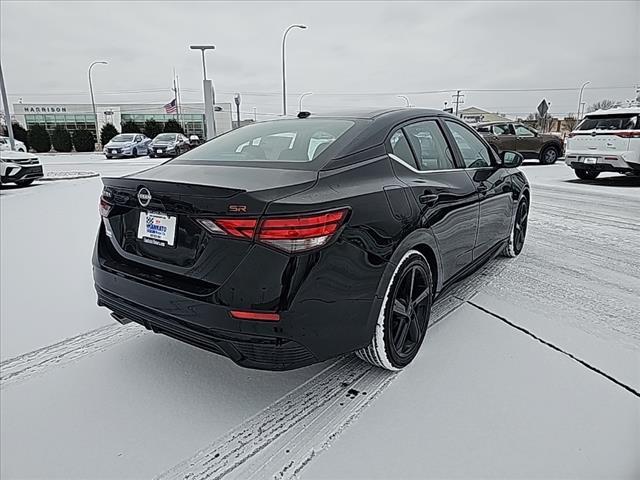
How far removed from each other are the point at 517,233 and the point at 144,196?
3610 millimetres

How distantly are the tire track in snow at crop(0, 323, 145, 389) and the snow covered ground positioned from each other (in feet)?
0.04

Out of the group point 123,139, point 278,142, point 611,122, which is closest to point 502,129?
point 611,122

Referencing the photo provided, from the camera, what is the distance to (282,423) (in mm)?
2023

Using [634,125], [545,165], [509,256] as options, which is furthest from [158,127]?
[509,256]

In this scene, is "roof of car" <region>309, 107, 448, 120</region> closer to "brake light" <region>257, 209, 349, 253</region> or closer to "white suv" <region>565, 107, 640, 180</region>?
"brake light" <region>257, 209, 349, 253</region>

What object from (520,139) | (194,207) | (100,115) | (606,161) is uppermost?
(100,115)

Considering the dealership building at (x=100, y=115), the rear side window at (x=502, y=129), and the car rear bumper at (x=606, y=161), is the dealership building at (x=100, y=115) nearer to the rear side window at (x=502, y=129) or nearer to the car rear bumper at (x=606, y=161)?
the rear side window at (x=502, y=129)

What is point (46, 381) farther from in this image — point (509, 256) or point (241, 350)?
point (509, 256)

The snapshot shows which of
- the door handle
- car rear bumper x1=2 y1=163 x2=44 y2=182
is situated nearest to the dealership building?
car rear bumper x1=2 y1=163 x2=44 y2=182

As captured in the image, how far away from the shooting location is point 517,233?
14.3 feet

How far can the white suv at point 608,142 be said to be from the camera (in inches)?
352

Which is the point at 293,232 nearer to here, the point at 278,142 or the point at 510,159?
the point at 278,142

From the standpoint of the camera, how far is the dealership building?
5659 cm

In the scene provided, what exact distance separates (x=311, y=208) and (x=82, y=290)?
263cm
